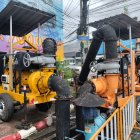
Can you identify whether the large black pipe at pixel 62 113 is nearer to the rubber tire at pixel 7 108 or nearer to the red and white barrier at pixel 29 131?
the red and white barrier at pixel 29 131

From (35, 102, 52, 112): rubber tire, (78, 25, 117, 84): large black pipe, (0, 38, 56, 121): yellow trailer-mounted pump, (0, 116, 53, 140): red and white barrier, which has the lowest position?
(0, 116, 53, 140): red and white barrier

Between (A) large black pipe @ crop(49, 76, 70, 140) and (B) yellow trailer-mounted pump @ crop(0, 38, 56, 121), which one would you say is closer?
(A) large black pipe @ crop(49, 76, 70, 140)

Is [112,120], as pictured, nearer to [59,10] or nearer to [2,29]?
[2,29]

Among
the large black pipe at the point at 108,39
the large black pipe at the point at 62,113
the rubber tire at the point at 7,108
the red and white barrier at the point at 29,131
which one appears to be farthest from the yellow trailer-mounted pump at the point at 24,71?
the large black pipe at the point at 108,39

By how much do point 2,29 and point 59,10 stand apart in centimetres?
993

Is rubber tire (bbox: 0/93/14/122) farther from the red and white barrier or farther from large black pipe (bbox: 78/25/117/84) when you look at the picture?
large black pipe (bbox: 78/25/117/84)

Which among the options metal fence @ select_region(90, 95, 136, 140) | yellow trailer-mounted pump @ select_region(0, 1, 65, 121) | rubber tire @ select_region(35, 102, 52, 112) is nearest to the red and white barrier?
yellow trailer-mounted pump @ select_region(0, 1, 65, 121)

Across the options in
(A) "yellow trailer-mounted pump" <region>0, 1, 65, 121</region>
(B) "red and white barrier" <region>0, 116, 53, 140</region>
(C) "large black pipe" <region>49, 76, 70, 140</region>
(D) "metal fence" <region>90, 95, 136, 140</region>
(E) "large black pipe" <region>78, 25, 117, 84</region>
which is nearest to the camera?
(D) "metal fence" <region>90, 95, 136, 140</region>

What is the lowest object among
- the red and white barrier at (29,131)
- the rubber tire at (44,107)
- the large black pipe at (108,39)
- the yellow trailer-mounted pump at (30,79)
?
the red and white barrier at (29,131)

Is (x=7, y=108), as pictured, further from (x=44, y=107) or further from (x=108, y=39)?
(x=108, y=39)

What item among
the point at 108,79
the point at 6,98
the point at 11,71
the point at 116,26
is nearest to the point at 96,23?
the point at 116,26

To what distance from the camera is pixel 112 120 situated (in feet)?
13.6

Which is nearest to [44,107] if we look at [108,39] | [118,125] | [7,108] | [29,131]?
[7,108]

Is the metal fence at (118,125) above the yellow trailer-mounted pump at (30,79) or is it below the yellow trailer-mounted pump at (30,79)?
below
